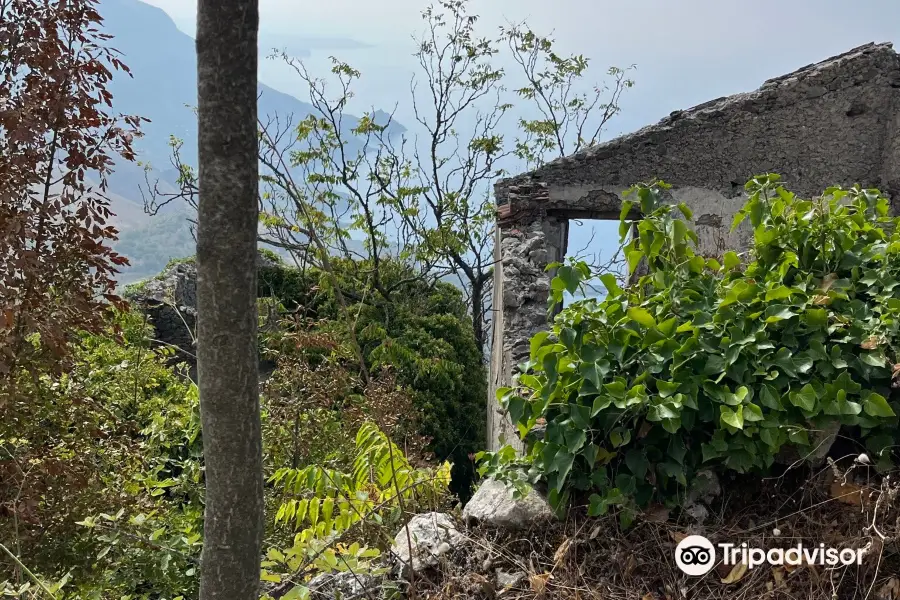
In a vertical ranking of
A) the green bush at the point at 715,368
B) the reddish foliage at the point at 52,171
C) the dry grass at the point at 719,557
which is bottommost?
the dry grass at the point at 719,557

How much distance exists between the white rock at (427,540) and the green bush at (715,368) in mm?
293

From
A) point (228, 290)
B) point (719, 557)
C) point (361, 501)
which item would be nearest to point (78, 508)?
point (361, 501)

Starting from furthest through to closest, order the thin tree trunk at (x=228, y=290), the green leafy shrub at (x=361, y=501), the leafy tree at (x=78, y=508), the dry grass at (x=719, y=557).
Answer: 1. the green leafy shrub at (x=361, y=501)
2. the leafy tree at (x=78, y=508)
3. the dry grass at (x=719, y=557)
4. the thin tree trunk at (x=228, y=290)

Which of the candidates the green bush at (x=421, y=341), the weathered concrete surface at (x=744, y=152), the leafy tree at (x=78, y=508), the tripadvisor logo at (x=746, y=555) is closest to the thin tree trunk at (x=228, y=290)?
the leafy tree at (x=78, y=508)

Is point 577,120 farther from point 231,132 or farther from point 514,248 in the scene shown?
point 231,132

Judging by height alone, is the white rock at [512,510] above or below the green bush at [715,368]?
below

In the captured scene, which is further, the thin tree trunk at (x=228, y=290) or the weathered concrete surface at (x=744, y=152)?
the weathered concrete surface at (x=744, y=152)

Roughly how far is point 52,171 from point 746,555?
10.4 feet

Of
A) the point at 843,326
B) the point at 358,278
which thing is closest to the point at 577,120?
the point at 358,278

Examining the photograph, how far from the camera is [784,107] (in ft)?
24.6

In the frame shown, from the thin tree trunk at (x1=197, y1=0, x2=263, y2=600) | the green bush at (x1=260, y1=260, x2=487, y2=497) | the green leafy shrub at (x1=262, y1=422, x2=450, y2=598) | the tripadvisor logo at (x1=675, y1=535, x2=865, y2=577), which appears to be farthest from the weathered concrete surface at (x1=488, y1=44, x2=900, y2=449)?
the thin tree trunk at (x1=197, y1=0, x2=263, y2=600)

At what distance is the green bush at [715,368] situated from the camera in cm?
260

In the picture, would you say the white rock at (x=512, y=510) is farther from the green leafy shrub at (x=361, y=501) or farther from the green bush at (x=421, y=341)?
the green bush at (x=421, y=341)

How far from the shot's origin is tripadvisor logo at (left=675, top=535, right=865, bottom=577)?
2508 millimetres
